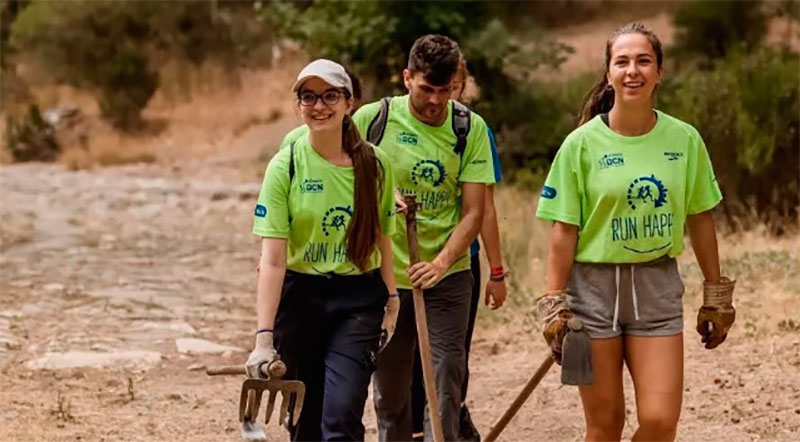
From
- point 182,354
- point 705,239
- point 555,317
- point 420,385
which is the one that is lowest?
point 182,354

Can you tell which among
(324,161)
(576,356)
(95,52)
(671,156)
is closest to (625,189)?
(671,156)

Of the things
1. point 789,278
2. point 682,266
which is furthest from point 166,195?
point 789,278

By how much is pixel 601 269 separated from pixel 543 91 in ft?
54.1

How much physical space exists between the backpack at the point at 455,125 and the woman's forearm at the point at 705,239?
3.98 ft

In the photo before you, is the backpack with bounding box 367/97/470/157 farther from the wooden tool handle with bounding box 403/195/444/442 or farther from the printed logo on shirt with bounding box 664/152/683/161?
the printed logo on shirt with bounding box 664/152/683/161

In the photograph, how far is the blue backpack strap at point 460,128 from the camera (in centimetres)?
523

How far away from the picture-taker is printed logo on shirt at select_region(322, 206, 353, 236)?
445 cm

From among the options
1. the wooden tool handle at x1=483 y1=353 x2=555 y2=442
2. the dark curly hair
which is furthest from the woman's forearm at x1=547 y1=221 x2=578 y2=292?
the dark curly hair

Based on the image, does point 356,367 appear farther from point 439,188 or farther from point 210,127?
point 210,127

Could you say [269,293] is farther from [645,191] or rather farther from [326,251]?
[645,191]

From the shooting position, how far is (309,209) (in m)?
4.44

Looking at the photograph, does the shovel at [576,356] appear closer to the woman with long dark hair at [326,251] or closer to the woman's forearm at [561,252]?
the woman's forearm at [561,252]

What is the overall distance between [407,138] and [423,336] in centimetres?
78

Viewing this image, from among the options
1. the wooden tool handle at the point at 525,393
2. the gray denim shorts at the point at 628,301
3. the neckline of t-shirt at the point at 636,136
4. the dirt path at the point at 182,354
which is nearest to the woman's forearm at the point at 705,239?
the gray denim shorts at the point at 628,301
